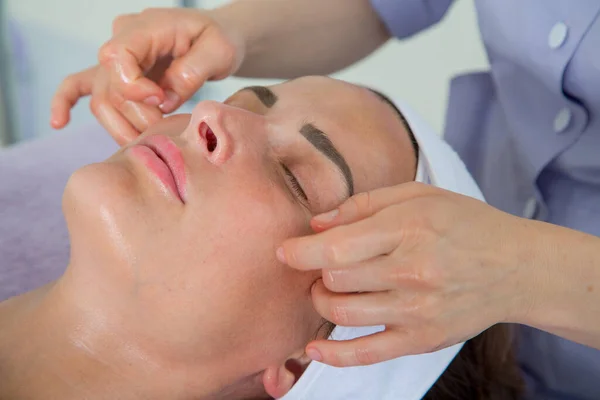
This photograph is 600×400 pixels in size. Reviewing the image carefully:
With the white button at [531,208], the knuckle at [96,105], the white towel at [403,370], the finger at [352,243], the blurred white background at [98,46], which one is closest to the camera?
the finger at [352,243]

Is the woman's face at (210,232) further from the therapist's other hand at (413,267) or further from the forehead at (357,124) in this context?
the therapist's other hand at (413,267)

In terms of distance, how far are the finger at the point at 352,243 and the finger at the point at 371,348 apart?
0.09m

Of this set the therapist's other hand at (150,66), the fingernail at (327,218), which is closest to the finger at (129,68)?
the therapist's other hand at (150,66)

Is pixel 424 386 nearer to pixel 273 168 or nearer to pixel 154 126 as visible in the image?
pixel 273 168

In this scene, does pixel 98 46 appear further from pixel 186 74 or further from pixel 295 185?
pixel 295 185

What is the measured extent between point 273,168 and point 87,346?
1.10ft

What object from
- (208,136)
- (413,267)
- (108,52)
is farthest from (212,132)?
(413,267)

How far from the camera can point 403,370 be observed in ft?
2.99

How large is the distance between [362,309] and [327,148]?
0.28 m

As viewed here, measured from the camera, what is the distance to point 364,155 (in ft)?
2.91

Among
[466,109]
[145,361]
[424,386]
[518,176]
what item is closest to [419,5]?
[466,109]

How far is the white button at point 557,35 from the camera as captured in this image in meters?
0.94

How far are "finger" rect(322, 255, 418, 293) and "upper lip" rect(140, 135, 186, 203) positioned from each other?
230mm

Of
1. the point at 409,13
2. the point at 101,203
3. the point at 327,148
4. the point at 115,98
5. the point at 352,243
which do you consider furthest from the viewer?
the point at 409,13
